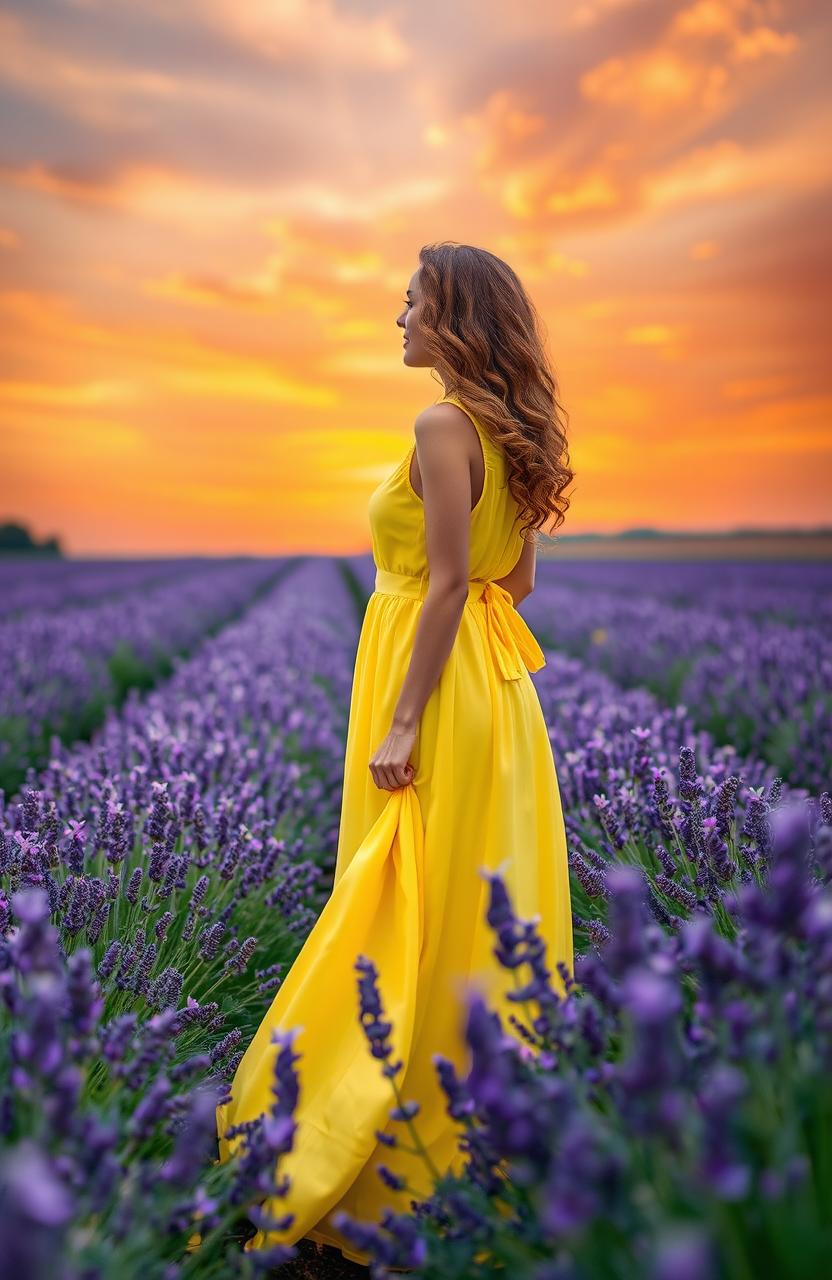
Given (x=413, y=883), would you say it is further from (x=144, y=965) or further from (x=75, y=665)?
(x=75, y=665)

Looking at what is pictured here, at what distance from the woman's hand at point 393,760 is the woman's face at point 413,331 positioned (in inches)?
34.1

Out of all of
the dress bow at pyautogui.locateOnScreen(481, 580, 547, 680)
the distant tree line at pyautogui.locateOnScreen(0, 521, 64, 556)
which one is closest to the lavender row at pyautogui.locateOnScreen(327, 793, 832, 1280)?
the dress bow at pyautogui.locateOnScreen(481, 580, 547, 680)

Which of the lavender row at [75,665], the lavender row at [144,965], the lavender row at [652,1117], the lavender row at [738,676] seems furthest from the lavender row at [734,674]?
the lavender row at [75,665]

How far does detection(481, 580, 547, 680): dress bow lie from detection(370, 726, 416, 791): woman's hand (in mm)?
305

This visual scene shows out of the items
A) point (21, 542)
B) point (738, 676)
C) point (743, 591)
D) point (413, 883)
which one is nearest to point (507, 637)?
point (413, 883)

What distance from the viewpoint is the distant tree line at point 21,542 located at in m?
54.9

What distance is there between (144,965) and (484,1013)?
1.35 m

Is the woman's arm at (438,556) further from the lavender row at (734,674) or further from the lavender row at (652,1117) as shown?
the lavender row at (734,674)

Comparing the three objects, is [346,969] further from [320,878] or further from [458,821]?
[320,878]

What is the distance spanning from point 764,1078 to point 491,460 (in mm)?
1322

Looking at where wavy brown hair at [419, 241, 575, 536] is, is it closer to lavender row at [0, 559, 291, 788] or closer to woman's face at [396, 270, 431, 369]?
woman's face at [396, 270, 431, 369]

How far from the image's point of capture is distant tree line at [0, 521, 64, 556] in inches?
2160

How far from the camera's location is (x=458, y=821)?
2.05m

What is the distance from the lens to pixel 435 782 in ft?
6.63
